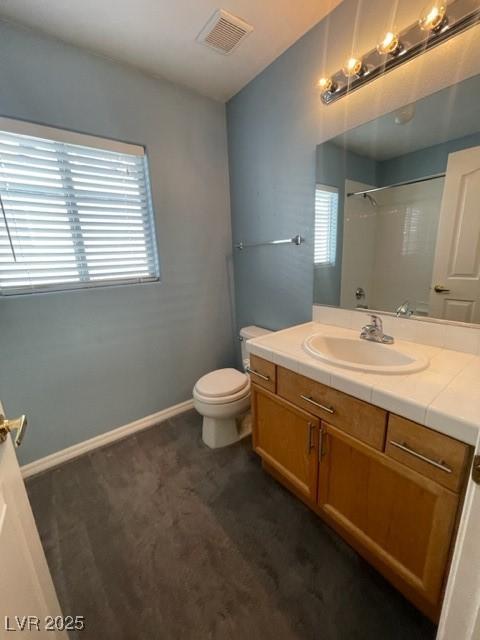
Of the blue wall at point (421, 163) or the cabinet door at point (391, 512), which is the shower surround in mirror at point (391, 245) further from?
the cabinet door at point (391, 512)

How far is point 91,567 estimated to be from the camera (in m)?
1.16

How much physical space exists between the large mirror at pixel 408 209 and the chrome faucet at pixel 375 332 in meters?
0.09

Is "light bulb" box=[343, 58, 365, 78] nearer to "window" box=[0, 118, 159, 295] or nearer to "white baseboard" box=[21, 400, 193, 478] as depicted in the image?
"window" box=[0, 118, 159, 295]

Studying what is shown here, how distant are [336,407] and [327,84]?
1.56 m

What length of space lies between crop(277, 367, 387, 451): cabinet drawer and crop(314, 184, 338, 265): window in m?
0.78

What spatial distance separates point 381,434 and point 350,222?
1101 mm

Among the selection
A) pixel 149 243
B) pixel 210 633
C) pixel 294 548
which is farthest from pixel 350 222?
pixel 210 633

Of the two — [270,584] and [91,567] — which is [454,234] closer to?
[270,584]

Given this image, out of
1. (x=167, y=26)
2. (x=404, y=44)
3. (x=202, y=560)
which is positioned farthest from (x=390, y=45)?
(x=202, y=560)

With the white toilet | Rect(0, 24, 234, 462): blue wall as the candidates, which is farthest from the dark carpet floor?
Rect(0, 24, 234, 462): blue wall

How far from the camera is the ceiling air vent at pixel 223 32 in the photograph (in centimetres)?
135

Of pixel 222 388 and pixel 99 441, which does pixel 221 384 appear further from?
pixel 99 441

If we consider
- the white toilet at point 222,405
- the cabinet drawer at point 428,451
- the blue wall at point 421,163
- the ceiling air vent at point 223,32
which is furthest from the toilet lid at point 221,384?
the ceiling air vent at point 223,32

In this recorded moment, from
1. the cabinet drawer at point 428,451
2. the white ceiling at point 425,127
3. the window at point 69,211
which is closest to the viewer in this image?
the cabinet drawer at point 428,451
